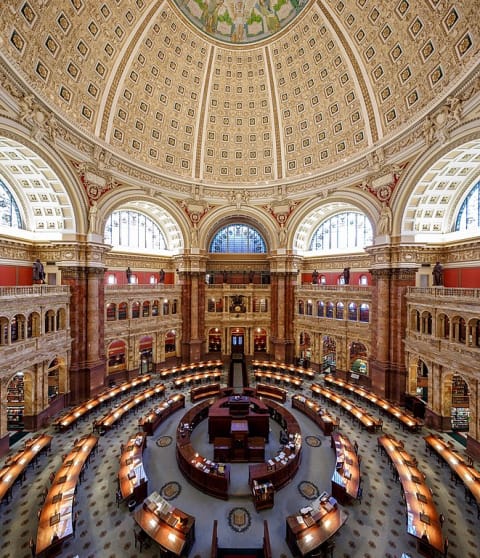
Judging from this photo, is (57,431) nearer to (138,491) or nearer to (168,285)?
(138,491)

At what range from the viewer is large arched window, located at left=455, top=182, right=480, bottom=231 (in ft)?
58.8

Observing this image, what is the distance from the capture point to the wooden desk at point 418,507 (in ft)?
26.8

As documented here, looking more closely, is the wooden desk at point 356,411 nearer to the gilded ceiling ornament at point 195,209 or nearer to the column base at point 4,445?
the gilded ceiling ornament at point 195,209

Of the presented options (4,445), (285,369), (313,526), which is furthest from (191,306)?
(313,526)

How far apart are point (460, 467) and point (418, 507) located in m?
3.92

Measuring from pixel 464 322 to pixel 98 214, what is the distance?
84.8ft

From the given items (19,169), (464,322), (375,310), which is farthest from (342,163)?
(19,169)

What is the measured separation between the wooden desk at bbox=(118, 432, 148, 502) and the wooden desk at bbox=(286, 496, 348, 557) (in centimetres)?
617

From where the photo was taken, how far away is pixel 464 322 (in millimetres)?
14023

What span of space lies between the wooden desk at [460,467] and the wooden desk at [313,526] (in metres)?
5.92

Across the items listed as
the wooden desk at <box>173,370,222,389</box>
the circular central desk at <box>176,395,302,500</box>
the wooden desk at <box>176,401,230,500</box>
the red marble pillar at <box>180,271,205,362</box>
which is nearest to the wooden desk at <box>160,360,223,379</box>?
the wooden desk at <box>173,370,222,389</box>

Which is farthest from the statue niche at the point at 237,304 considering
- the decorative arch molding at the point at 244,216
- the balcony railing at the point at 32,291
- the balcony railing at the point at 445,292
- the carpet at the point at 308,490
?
the carpet at the point at 308,490

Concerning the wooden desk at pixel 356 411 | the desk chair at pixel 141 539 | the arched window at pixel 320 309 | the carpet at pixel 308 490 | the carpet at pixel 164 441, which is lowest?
the carpet at pixel 164 441

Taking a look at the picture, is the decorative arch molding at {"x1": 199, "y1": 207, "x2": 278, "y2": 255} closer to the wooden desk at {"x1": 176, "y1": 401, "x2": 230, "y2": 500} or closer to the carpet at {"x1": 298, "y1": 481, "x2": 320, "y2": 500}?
the wooden desk at {"x1": 176, "y1": 401, "x2": 230, "y2": 500}
